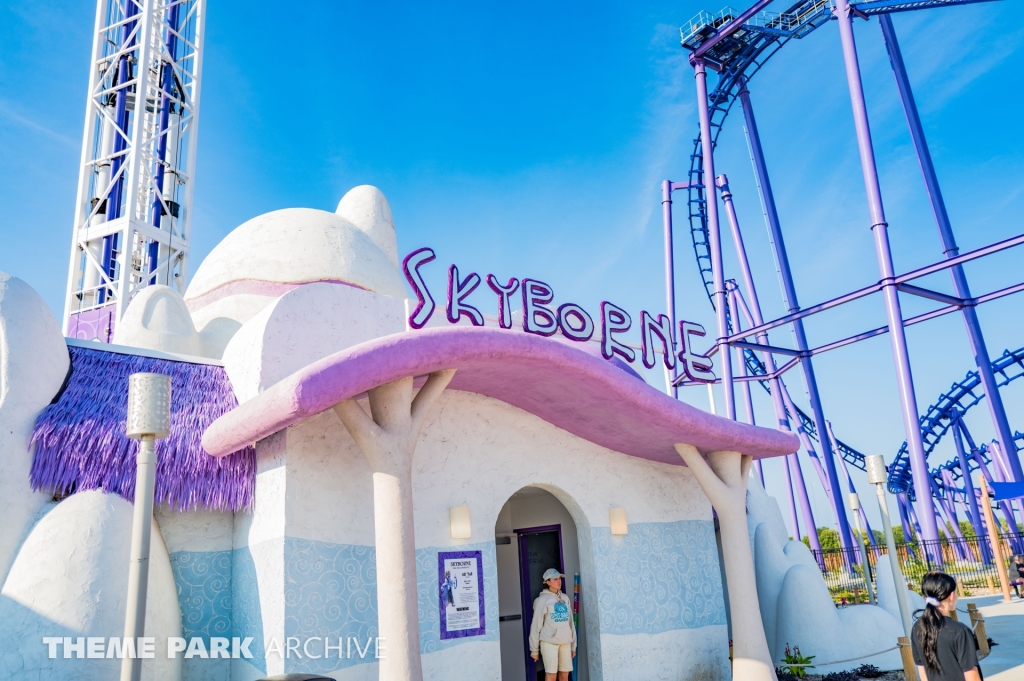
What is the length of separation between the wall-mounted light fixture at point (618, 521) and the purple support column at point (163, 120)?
18.1m

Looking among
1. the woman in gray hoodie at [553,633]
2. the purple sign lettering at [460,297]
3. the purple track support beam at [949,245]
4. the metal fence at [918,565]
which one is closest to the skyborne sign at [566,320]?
the purple sign lettering at [460,297]

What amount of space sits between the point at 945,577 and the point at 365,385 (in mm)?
4839

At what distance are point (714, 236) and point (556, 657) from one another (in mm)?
13128

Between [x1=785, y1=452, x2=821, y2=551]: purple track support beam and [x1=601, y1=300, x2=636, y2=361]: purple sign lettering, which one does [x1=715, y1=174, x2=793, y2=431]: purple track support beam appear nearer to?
[x1=785, y1=452, x2=821, y2=551]: purple track support beam

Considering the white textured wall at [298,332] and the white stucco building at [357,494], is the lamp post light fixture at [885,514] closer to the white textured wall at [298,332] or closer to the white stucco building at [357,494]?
the white stucco building at [357,494]

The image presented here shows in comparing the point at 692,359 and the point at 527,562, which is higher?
the point at 692,359

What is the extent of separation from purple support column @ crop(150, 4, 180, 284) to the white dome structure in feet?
34.8

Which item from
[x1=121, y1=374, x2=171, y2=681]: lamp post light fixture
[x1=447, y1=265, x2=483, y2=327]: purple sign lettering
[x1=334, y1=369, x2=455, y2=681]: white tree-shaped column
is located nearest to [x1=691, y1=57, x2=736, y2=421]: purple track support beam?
[x1=447, y1=265, x2=483, y2=327]: purple sign lettering

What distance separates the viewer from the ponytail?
4.43m

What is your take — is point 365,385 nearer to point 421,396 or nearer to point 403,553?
point 421,396

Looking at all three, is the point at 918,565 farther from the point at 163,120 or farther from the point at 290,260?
the point at 163,120

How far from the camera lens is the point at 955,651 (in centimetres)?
432

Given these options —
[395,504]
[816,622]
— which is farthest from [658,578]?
[395,504]

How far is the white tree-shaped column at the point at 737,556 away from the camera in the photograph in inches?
370
